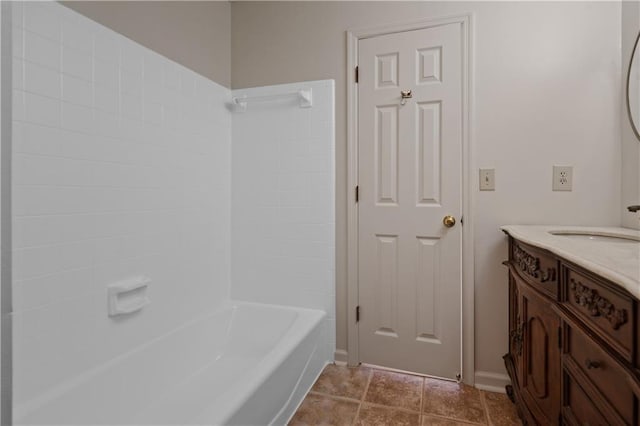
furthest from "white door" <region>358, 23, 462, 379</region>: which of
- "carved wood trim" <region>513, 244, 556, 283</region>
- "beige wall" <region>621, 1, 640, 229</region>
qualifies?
"beige wall" <region>621, 1, 640, 229</region>

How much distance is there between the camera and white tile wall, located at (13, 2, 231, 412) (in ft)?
3.81

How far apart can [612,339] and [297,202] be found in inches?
65.2

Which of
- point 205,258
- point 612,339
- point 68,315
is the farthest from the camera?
point 205,258

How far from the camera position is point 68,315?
4.23 feet

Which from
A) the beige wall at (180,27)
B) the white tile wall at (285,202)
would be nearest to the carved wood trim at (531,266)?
the white tile wall at (285,202)

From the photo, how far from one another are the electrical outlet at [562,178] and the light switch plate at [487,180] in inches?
11.0

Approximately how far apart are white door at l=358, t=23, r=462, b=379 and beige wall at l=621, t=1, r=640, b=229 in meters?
0.72

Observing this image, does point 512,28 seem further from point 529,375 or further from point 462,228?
point 529,375

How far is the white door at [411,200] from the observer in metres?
1.87

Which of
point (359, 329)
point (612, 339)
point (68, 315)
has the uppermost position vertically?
point (612, 339)

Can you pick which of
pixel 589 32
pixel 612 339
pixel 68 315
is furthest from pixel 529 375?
pixel 68 315

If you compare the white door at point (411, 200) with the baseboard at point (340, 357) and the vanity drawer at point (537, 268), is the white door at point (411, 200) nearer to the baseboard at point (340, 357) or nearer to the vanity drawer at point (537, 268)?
the baseboard at point (340, 357)

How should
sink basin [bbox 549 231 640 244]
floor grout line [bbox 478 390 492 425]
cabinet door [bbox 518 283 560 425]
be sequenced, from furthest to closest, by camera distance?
floor grout line [bbox 478 390 492 425] < sink basin [bbox 549 231 640 244] < cabinet door [bbox 518 283 560 425]

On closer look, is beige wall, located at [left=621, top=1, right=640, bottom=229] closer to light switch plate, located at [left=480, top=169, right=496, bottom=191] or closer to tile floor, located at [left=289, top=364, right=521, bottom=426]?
light switch plate, located at [left=480, top=169, right=496, bottom=191]
